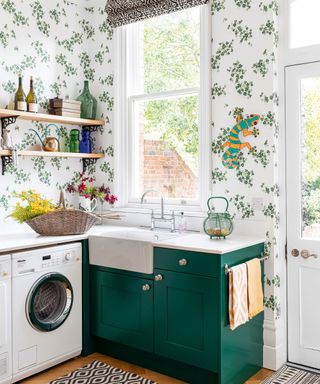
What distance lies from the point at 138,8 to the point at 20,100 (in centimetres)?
129

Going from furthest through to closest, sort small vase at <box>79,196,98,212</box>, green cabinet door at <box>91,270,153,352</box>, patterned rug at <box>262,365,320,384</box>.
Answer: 1. small vase at <box>79,196,98,212</box>
2. green cabinet door at <box>91,270,153,352</box>
3. patterned rug at <box>262,365,320,384</box>

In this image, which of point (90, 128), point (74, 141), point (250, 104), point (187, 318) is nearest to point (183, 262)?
point (187, 318)

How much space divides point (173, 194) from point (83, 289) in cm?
112

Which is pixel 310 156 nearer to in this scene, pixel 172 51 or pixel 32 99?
pixel 172 51

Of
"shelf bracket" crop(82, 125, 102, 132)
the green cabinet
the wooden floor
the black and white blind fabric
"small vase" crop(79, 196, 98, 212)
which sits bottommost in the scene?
the wooden floor

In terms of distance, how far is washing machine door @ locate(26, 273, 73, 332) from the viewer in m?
3.06

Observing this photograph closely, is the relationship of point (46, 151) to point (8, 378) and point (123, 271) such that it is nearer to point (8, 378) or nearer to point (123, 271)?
point (123, 271)

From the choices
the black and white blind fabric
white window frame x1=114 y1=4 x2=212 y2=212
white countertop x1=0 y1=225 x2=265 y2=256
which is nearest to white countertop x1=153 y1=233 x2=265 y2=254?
white countertop x1=0 y1=225 x2=265 y2=256

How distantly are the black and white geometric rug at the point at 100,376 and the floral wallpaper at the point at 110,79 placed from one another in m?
1.08

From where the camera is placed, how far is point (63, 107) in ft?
12.9

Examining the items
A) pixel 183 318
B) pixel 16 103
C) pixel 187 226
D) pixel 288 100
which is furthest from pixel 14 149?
pixel 288 100

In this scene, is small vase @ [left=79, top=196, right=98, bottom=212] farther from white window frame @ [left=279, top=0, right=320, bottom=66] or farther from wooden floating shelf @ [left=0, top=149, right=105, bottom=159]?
white window frame @ [left=279, top=0, right=320, bottom=66]

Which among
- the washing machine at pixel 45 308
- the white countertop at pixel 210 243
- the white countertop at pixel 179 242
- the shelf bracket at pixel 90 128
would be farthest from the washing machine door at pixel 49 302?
the shelf bracket at pixel 90 128

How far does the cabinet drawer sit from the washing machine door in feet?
2.41
